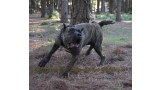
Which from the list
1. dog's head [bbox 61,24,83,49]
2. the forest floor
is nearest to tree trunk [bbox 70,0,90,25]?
the forest floor

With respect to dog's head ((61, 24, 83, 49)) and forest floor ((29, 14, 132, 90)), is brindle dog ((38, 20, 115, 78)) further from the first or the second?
forest floor ((29, 14, 132, 90))

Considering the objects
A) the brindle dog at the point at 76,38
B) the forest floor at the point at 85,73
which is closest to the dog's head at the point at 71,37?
the brindle dog at the point at 76,38

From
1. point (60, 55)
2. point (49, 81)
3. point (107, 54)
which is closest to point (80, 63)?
point (60, 55)

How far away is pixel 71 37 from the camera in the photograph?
530 centimetres

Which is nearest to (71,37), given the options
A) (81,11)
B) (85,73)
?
(85,73)

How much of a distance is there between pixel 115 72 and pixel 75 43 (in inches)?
53.4

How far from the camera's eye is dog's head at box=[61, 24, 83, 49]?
5.29 meters

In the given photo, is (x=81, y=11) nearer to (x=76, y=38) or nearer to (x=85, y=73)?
(x=85, y=73)

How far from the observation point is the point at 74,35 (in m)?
5.26

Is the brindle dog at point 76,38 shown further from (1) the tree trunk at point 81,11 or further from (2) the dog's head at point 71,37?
(1) the tree trunk at point 81,11

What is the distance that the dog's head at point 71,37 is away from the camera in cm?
529
